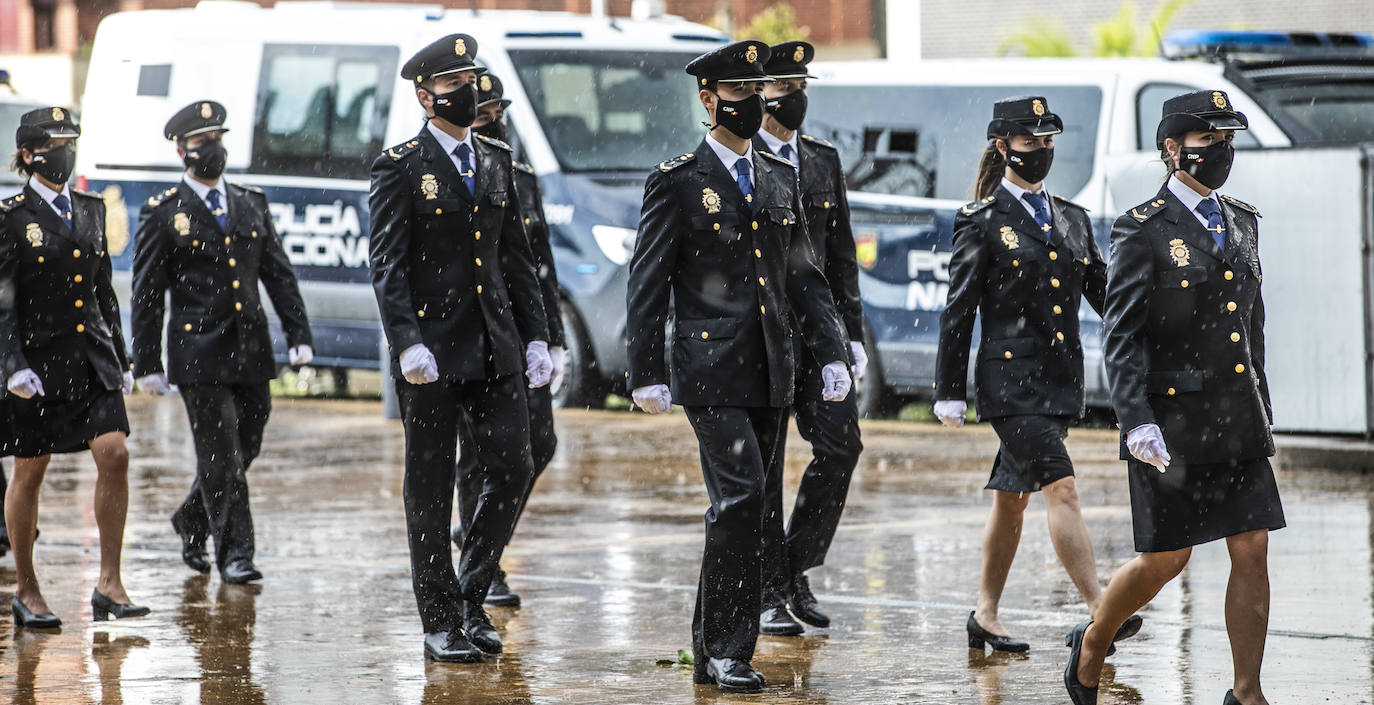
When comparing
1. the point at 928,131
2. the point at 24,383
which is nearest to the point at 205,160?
the point at 24,383

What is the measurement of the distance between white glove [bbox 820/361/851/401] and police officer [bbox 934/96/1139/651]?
0.46m

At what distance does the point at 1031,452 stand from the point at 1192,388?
1.11 m

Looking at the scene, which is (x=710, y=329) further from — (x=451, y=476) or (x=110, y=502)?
(x=110, y=502)

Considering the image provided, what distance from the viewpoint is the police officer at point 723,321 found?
22.3ft

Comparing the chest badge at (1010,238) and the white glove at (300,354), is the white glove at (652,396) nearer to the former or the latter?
the chest badge at (1010,238)

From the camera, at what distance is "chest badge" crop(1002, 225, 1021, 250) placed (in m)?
7.40

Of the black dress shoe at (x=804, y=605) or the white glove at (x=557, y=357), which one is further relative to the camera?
the white glove at (x=557, y=357)

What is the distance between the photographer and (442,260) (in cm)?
744

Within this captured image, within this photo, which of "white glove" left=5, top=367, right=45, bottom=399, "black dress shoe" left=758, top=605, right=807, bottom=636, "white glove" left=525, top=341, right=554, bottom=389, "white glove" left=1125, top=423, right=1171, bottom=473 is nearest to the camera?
"white glove" left=1125, top=423, right=1171, bottom=473

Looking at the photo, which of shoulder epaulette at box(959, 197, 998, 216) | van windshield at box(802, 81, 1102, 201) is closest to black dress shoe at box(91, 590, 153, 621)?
shoulder epaulette at box(959, 197, 998, 216)

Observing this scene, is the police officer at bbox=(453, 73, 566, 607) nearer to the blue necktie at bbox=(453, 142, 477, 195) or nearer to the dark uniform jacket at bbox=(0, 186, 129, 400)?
the blue necktie at bbox=(453, 142, 477, 195)

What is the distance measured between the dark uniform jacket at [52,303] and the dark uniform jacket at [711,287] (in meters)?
2.50

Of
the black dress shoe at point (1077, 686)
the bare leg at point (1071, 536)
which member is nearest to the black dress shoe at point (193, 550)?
the bare leg at point (1071, 536)

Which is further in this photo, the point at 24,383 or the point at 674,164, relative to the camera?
the point at 24,383
